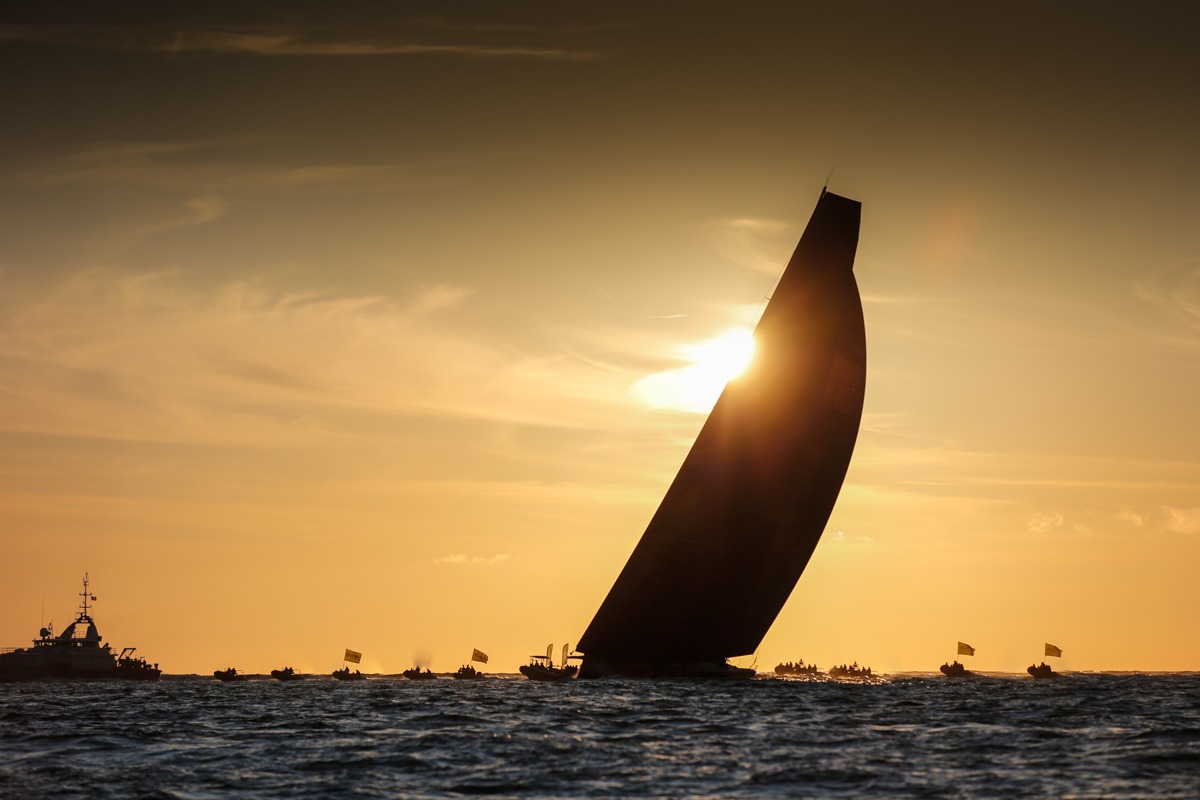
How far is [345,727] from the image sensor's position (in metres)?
53.0

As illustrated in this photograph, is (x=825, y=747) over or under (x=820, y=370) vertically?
under

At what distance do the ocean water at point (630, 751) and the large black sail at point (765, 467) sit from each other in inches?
420

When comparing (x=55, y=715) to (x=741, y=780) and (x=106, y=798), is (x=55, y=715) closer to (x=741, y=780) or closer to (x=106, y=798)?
(x=106, y=798)

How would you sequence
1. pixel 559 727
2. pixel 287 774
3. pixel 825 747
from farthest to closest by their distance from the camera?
pixel 559 727 < pixel 825 747 < pixel 287 774

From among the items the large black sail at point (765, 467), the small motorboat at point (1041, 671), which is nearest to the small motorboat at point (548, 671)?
the large black sail at point (765, 467)

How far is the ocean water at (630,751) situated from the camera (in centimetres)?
3259

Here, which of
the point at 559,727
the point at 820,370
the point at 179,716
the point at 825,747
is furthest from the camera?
the point at 820,370

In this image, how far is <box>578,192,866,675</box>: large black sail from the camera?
7381 centimetres

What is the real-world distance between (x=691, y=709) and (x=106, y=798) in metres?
28.4

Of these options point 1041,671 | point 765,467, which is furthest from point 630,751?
point 1041,671

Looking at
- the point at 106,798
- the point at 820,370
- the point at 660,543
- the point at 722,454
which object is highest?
the point at 820,370

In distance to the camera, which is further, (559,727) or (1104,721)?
(1104,721)

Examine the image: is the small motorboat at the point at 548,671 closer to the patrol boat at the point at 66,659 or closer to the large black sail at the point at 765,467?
the large black sail at the point at 765,467

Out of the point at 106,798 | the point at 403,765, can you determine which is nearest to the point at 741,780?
the point at 403,765
